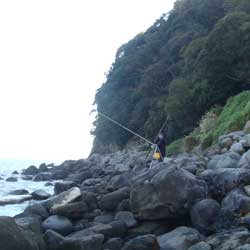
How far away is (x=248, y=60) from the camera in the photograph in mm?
22812

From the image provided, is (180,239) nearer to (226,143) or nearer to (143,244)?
(143,244)

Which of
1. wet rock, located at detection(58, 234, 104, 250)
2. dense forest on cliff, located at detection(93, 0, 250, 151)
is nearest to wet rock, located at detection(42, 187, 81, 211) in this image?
wet rock, located at detection(58, 234, 104, 250)

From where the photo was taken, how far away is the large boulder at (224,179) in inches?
263

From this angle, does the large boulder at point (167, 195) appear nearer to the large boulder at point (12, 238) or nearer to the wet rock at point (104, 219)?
the wet rock at point (104, 219)

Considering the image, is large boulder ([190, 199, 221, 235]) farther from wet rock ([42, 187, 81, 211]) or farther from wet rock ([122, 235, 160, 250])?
wet rock ([42, 187, 81, 211])

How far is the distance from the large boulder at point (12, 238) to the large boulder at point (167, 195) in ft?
7.86

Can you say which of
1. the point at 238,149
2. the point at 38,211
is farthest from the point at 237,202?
the point at 38,211

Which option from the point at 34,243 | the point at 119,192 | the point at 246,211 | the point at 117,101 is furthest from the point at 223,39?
the point at 117,101

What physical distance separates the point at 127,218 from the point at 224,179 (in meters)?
1.74

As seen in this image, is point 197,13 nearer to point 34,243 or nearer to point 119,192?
point 119,192

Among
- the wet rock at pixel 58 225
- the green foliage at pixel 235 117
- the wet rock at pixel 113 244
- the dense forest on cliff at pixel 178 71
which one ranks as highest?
the dense forest on cliff at pixel 178 71

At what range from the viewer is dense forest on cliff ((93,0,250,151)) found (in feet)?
76.8

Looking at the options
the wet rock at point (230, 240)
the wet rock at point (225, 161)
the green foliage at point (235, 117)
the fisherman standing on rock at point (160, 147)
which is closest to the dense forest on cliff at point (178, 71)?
the green foliage at point (235, 117)

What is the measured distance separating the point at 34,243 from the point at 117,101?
4226 cm
